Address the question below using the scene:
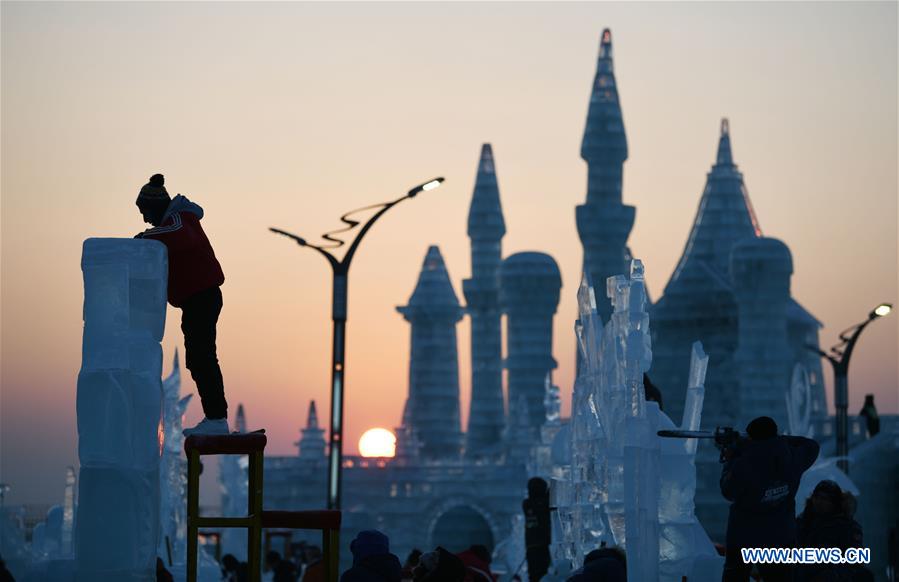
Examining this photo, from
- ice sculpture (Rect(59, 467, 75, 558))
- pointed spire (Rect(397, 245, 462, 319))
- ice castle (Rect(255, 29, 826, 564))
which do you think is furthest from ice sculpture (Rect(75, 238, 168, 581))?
pointed spire (Rect(397, 245, 462, 319))

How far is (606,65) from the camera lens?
319ft

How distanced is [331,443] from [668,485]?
11.0 meters

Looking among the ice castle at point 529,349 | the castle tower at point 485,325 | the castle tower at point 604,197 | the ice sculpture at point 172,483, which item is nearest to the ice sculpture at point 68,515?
the ice sculpture at point 172,483

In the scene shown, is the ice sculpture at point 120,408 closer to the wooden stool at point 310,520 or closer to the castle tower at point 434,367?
the wooden stool at point 310,520

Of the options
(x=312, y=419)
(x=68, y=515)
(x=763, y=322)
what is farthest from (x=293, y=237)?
(x=312, y=419)

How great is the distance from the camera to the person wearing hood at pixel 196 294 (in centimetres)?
1275

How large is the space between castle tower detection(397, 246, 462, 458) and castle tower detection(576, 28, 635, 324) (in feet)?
35.2

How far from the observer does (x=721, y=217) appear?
107 meters

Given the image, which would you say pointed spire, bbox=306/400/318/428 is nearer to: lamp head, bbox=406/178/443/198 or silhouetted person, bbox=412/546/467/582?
lamp head, bbox=406/178/443/198

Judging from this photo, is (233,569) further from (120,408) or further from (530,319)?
(530,319)

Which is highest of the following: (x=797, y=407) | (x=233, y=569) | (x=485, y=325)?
(x=485, y=325)

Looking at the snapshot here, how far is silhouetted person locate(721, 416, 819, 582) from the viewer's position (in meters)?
12.6

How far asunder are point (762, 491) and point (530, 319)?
83.4m

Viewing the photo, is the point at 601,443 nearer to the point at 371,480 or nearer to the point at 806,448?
the point at 806,448
